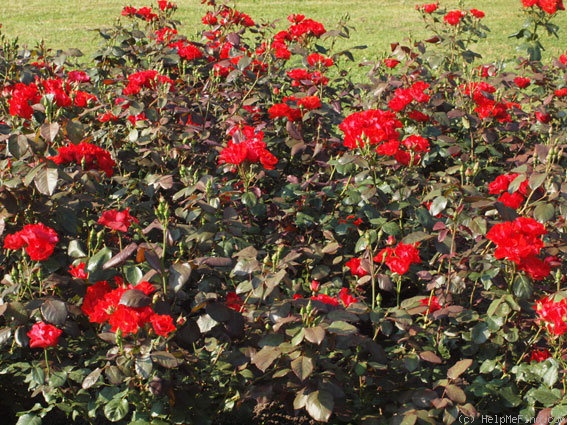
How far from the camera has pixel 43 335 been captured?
1.87 metres

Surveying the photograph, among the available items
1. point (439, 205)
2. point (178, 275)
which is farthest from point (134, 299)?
point (439, 205)

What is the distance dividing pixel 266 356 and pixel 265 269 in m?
0.26

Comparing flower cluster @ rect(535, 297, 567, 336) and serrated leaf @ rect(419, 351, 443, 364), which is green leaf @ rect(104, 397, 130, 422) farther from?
flower cluster @ rect(535, 297, 567, 336)

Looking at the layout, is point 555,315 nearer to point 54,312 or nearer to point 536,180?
point 536,180

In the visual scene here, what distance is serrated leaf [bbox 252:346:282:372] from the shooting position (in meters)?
1.77

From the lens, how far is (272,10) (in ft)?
37.1

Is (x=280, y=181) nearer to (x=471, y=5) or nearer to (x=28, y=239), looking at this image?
(x=28, y=239)

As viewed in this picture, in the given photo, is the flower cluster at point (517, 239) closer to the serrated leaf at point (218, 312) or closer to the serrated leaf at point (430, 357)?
the serrated leaf at point (430, 357)

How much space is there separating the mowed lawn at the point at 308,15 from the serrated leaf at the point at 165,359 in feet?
23.3

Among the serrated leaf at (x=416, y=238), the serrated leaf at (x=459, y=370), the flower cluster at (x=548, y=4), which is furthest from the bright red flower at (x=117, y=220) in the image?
the flower cluster at (x=548, y=4)

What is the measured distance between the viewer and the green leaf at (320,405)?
176cm

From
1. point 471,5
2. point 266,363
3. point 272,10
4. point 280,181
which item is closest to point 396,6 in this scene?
point 471,5

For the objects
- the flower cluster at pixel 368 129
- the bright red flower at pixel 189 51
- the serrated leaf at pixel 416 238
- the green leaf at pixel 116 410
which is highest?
the bright red flower at pixel 189 51

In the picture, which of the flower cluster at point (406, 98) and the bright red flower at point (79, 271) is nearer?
the bright red flower at point (79, 271)
